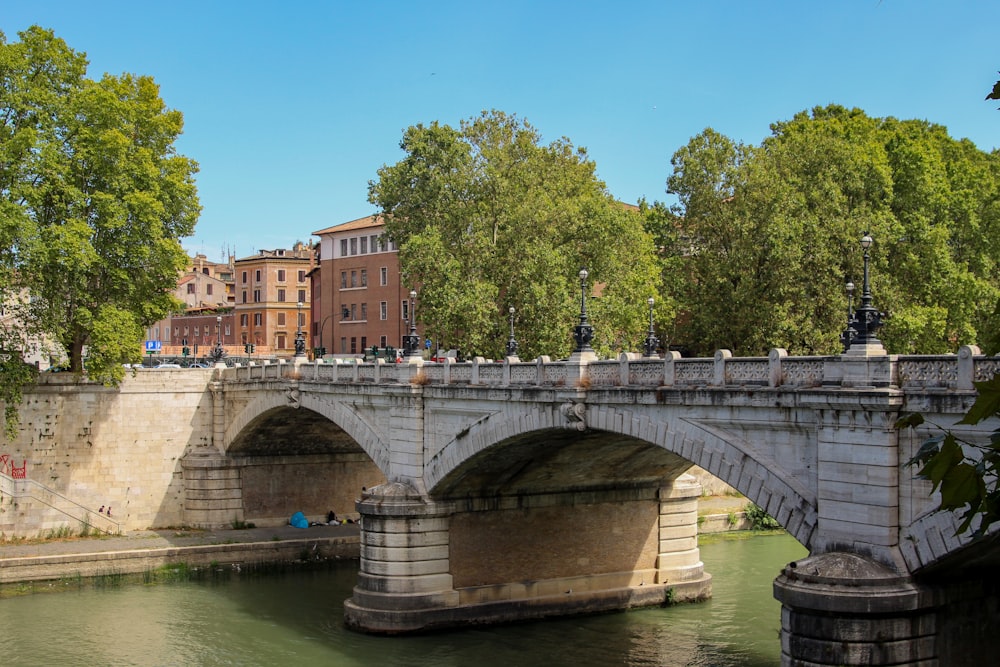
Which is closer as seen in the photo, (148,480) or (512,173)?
(148,480)

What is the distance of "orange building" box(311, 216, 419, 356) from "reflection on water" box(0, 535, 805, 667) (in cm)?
3559

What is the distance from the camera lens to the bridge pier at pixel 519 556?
95.1 ft

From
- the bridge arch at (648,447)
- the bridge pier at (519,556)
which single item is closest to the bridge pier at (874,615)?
the bridge arch at (648,447)

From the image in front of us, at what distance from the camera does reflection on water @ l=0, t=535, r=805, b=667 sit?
26.6 m

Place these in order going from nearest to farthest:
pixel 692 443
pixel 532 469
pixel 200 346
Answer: pixel 692 443 → pixel 532 469 → pixel 200 346

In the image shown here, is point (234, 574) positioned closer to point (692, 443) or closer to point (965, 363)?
point (692, 443)

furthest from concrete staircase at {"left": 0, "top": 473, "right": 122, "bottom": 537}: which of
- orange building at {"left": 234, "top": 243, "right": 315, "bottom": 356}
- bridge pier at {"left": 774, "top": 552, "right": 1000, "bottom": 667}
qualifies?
orange building at {"left": 234, "top": 243, "right": 315, "bottom": 356}

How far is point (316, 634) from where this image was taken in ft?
96.2

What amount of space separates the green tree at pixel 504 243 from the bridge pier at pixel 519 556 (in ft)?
37.0

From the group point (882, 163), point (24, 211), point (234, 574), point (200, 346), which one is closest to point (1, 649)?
point (234, 574)

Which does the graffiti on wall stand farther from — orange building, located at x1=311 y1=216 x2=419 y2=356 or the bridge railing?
orange building, located at x1=311 y1=216 x2=419 y2=356

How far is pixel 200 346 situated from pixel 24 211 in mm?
63902

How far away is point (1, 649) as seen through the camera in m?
27.7

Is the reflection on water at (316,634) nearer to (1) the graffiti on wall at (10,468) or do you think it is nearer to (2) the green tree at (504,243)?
(1) the graffiti on wall at (10,468)
